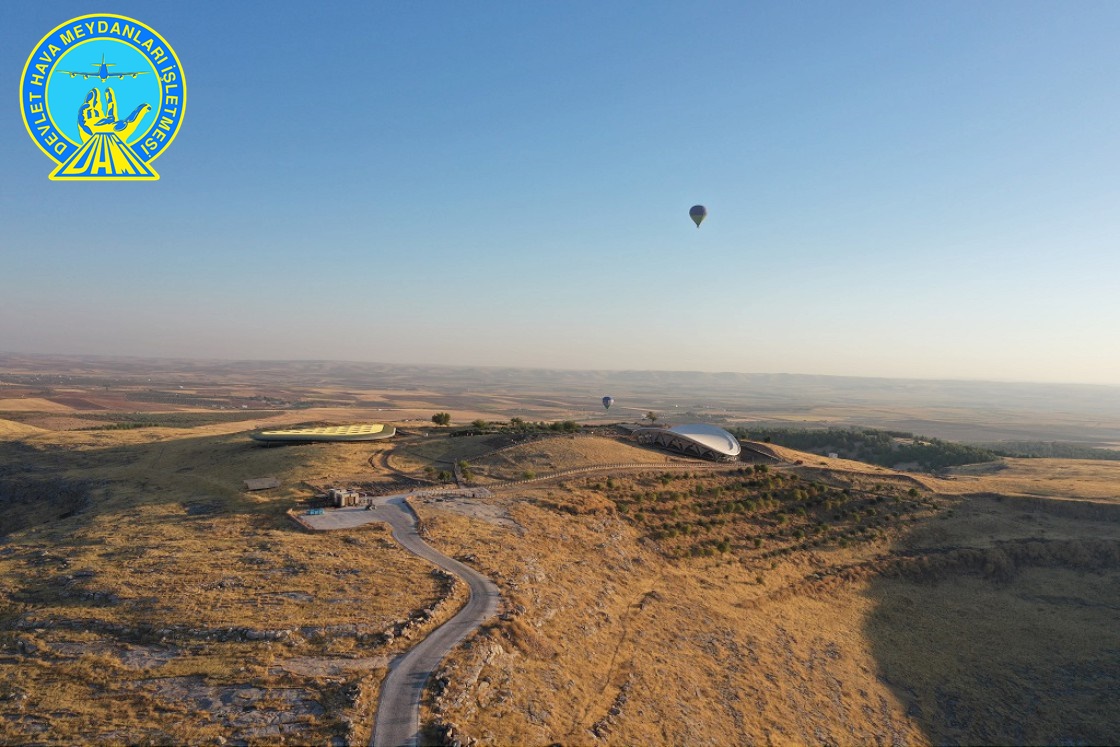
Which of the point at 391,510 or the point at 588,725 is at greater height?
the point at 391,510

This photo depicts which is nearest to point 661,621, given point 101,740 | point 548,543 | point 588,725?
point 548,543

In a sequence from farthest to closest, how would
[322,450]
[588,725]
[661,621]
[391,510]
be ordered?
1. [322,450]
2. [391,510]
3. [661,621]
4. [588,725]

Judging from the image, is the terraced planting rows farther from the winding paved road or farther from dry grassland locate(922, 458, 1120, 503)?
the winding paved road

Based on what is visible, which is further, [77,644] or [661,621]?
[661,621]

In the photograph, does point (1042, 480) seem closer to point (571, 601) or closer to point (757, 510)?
point (757, 510)

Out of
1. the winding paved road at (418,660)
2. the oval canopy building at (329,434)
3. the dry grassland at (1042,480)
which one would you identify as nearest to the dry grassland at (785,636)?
the winding paved road at (418,660)

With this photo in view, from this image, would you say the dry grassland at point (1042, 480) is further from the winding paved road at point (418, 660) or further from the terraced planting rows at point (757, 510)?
the winding paved road at point (418, 660)

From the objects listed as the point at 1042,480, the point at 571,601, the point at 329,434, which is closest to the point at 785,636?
the point at 571,601

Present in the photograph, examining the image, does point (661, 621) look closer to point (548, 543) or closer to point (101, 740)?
point (548, 543)
